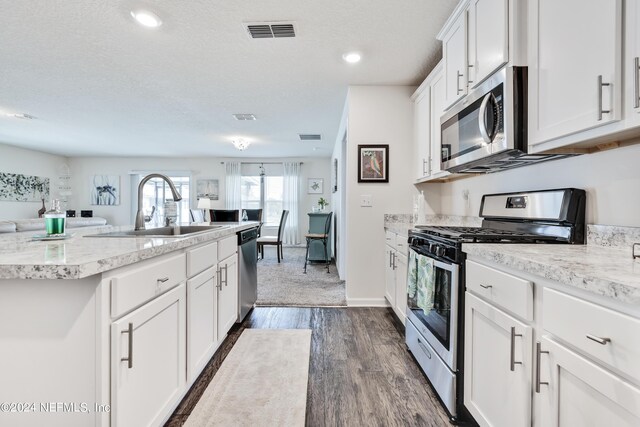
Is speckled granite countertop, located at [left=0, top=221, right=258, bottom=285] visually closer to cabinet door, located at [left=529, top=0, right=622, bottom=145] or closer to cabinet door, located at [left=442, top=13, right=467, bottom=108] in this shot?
cabinet door, located at [left=529, top=0, right=622, bottom=145]

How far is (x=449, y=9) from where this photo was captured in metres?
2.07

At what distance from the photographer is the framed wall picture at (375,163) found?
3209 mm

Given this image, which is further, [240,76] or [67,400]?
[240,76]

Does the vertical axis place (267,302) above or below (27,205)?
below

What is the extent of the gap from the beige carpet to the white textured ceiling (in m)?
2.34

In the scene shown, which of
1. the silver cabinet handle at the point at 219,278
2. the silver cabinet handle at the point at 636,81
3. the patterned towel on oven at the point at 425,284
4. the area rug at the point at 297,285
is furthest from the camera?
the area rug at the point at 297,285

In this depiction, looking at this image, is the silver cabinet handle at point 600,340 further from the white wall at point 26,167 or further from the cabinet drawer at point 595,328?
the white wall at point 26,167

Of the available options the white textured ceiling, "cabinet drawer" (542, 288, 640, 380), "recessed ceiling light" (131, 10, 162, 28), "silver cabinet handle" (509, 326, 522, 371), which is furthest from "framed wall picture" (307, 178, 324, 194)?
"cabinet drawer" (542, 288, 640, 380)

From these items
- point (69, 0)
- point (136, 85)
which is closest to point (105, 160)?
point (136, 85)

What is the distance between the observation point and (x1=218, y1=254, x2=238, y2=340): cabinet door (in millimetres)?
2127

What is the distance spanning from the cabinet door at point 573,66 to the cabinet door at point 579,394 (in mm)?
808

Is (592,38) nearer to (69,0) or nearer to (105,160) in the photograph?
(69,0)

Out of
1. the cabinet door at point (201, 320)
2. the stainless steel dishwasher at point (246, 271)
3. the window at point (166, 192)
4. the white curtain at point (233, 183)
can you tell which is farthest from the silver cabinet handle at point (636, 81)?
the window at point (166, 192)

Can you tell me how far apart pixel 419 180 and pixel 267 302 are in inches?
79.6
